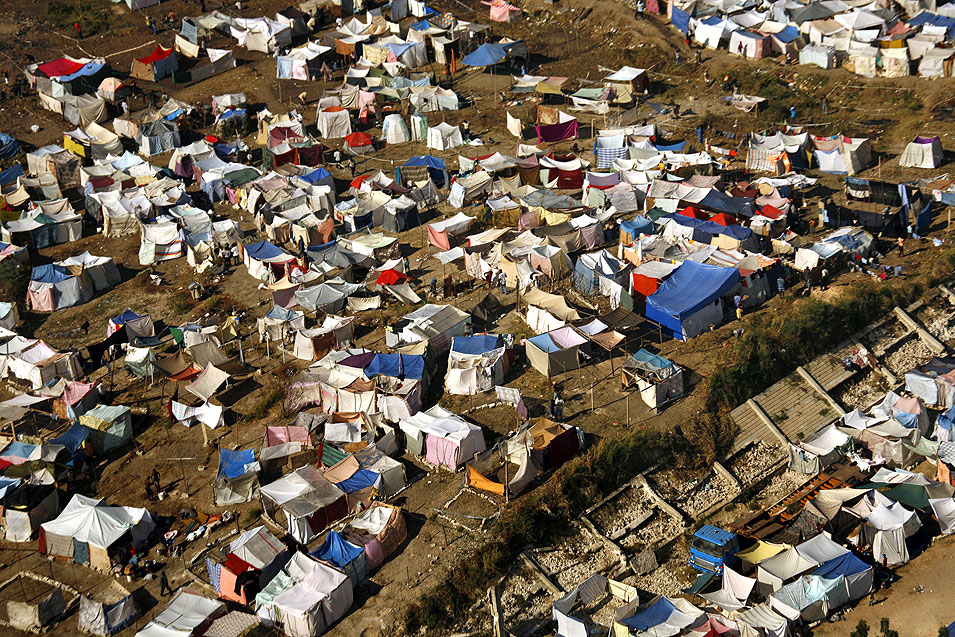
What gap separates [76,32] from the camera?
9044cm

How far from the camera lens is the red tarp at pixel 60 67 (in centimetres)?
8125

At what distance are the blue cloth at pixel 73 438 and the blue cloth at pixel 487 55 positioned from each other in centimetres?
4335

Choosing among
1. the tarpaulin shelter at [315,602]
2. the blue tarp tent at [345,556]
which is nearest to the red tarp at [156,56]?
the blue tarp tent at [345,556]

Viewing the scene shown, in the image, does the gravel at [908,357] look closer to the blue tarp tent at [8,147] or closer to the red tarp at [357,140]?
the red tarp at [357,140]

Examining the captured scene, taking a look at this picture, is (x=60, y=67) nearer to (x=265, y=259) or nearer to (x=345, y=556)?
(x=265, y=259)

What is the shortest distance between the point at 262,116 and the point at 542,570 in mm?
46186

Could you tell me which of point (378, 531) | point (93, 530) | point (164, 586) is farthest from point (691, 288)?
point (93, 530)

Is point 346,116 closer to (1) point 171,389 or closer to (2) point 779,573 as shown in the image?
(1) point 171,389

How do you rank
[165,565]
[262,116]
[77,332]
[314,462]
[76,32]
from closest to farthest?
[165,565]
[314,462]
[77,332]
[262,116]
[76,32]

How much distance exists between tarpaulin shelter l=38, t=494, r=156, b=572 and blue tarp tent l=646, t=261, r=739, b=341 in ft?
73.1

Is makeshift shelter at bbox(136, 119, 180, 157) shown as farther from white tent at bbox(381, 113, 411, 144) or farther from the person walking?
the person walking

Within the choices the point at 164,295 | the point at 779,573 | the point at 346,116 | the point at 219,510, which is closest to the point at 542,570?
the point at 779,573

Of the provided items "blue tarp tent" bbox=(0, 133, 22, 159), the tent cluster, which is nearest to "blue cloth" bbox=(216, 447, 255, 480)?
"blue tarp tent" bbox=(0, 133, 22, 159)

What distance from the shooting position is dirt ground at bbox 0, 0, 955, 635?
37.3m
